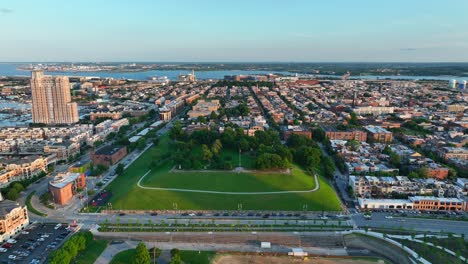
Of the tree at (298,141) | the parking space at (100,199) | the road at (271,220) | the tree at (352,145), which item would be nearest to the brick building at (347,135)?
the tree at (352,145)

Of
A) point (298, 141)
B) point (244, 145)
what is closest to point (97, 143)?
point (244, 145)

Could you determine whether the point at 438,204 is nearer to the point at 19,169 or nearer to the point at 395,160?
the point at 395,160

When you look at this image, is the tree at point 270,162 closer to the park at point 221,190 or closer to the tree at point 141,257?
the park at point 221,190

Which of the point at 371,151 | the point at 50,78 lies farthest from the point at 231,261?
the point at 50,78

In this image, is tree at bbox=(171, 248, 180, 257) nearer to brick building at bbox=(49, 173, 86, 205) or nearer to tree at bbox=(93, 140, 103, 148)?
brick building at bbox=(49, 173, 86, 205)

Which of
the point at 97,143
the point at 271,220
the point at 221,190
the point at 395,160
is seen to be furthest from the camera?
the point at 97,143

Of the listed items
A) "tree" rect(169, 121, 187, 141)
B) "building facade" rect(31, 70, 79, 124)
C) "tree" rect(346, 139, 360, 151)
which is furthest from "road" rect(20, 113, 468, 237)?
"building facade" rect(31, 70, 79, 124)
